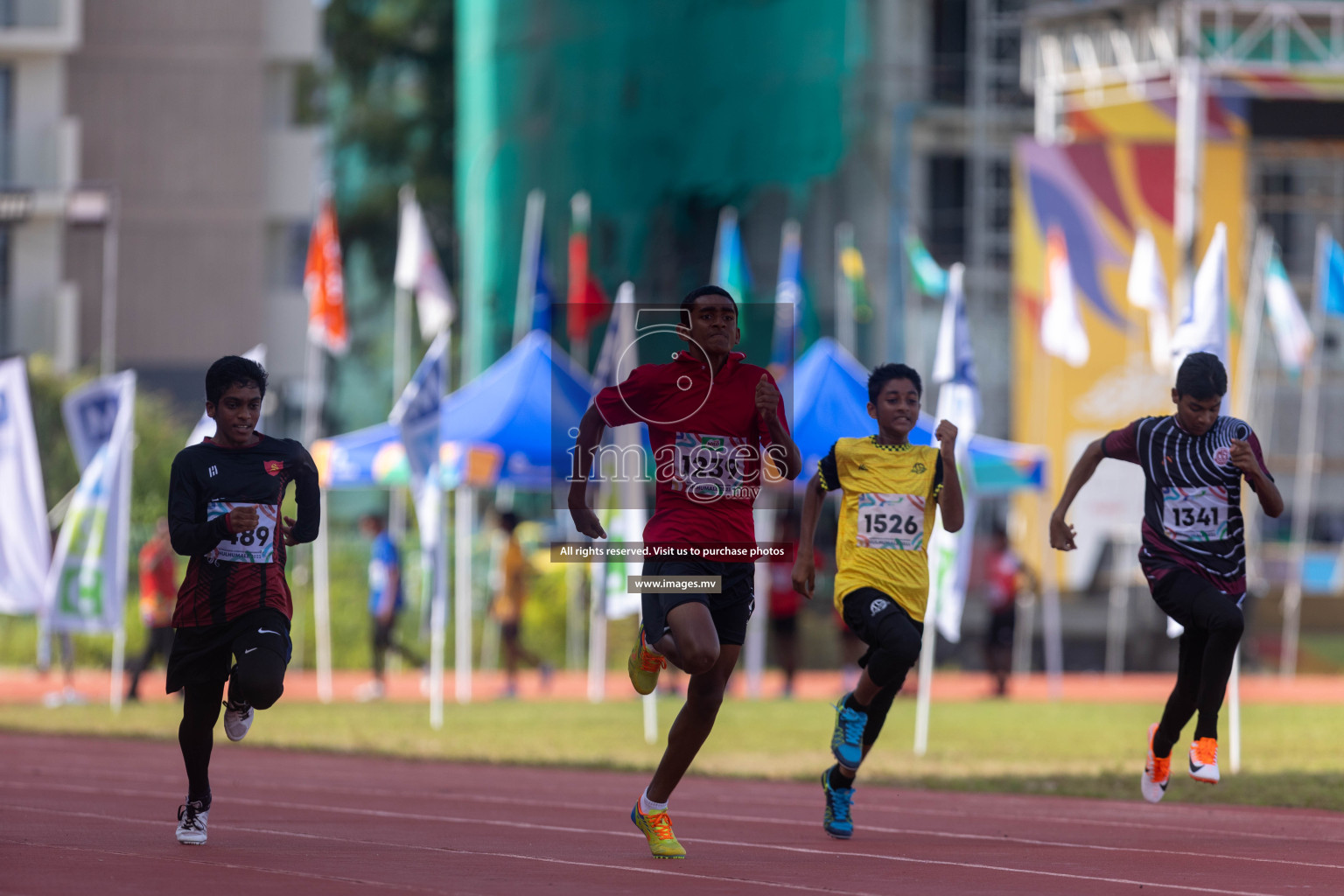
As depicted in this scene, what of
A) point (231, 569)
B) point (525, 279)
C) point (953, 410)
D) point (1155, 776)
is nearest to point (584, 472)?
point (231, 569)

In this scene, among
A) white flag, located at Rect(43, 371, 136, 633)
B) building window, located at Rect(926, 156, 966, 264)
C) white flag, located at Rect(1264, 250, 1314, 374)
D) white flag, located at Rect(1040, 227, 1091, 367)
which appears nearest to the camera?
white flag, located at Rect(43, 371, 136, 633)

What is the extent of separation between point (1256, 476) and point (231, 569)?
4670mm

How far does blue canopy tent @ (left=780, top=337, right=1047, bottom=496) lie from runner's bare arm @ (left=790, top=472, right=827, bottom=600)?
1315 cm

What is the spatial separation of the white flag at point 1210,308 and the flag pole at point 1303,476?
1180 centimetres

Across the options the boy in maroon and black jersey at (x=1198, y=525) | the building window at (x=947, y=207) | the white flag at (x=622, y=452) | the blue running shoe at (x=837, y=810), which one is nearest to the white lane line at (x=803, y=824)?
the blue running shoe at (x=837, y=810)

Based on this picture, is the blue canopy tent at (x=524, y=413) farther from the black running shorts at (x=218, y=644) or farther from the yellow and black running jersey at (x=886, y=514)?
the black running shorts at (x=218, y=644)

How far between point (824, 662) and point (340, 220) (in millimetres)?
21184

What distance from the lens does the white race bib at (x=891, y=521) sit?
1030cm

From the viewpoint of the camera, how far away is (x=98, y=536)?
66.5ft

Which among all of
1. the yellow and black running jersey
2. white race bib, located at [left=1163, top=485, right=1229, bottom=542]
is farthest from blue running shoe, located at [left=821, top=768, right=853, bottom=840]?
white race bib, located at [left=1163, top=485, right=1229, bottom=542]

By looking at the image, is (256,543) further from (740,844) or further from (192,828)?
(740,844)

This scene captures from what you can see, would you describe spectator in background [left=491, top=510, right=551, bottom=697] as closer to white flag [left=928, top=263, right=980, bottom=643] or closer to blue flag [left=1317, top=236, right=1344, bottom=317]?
white flag [left=928, top=263, right=980, bottom=643]

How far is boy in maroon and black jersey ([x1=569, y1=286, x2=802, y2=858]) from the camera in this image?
8859 mm

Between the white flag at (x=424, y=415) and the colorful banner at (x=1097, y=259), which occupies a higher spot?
the colorful banner at (x=1097, y=259)
